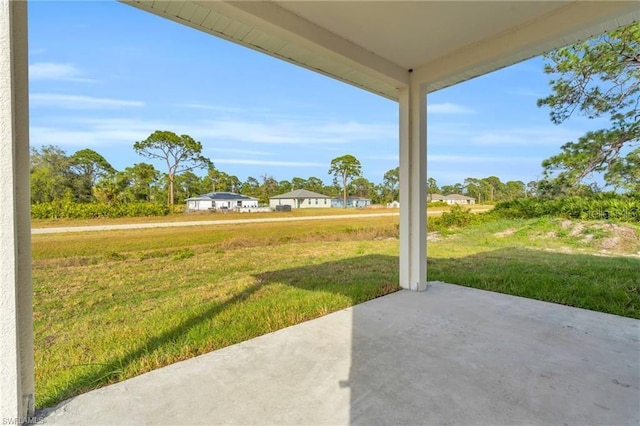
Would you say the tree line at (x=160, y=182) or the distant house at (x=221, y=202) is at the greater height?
the tree line at (x=160, y=182)

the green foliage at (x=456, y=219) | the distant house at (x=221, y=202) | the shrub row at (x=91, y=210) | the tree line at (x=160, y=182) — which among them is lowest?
the green foliage at (x=456, y=219)

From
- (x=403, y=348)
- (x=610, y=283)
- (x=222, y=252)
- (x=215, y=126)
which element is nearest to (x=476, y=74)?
(x=403, y=348)

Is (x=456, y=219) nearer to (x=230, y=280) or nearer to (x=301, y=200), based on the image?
(x=301, y=200)

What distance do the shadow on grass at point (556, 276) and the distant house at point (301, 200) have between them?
12.4 feet

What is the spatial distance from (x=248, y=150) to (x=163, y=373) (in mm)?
5014

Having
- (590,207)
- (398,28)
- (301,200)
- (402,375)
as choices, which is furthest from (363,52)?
(590,207)

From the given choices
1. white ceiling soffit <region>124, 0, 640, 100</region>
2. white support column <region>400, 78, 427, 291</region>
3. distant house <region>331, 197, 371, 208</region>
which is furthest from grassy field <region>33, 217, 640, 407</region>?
white ceiling soffit <region>124, 0, 640, 100</region>

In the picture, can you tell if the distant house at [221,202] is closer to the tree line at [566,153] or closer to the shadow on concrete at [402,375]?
the tree line at [566,153]

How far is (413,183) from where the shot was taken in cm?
328

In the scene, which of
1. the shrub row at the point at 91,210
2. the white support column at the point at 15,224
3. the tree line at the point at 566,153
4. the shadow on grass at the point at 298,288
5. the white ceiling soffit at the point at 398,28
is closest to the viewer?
the white support column at the point at 15,224

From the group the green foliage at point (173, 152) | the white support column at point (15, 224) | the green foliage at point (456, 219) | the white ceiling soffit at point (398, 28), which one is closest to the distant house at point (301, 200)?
the green foliage at point (173, 152)

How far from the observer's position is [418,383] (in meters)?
1.57

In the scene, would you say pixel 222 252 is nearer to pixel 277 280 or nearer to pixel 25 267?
pixel 277 280

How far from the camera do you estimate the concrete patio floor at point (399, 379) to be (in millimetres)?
1327
